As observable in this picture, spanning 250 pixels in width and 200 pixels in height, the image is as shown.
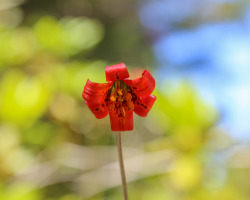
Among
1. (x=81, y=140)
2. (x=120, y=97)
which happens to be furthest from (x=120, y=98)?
(x=81, y=140)

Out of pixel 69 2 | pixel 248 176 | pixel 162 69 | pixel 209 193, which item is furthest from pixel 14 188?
Result: pixel 69 2

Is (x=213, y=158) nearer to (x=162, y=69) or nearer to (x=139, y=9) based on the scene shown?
(x=162, y=69)

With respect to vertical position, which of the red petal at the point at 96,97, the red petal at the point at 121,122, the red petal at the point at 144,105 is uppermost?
the red petal at the point at 96,97

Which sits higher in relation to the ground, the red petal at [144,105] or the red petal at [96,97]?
the red petal at [96,97]

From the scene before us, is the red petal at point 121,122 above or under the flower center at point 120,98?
under

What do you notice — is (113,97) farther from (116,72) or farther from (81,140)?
(81,140)

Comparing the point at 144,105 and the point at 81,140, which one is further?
the point at 81,140

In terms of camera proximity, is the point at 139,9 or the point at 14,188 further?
the point at 139,9
